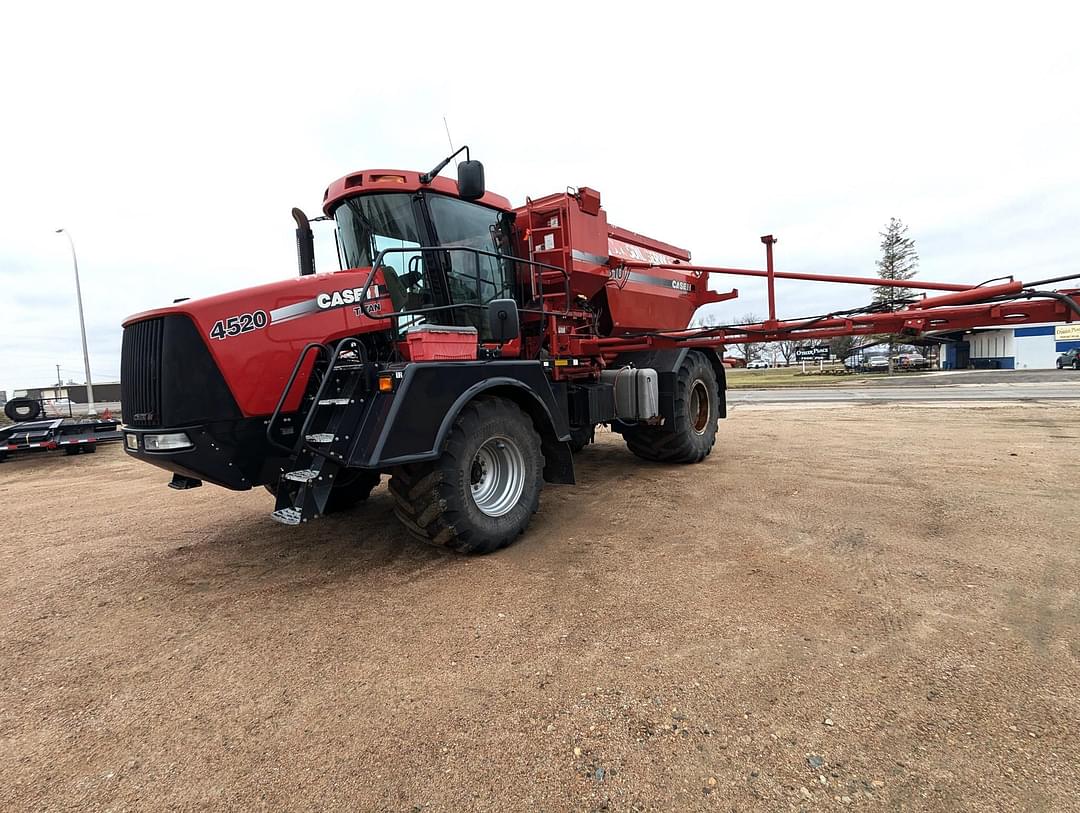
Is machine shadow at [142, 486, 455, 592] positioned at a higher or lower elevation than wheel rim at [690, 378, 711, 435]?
lower

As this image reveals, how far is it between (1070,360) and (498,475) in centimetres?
3934

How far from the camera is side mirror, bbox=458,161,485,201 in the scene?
4.02 m

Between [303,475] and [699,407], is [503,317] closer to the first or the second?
[303,475]

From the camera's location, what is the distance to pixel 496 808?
6.06 ft

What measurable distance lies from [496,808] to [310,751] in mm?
774

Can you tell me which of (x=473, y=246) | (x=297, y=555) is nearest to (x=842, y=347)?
(x=473, y=246)

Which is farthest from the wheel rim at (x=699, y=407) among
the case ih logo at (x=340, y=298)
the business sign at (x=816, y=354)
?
the business sign at (x=816, y=354)

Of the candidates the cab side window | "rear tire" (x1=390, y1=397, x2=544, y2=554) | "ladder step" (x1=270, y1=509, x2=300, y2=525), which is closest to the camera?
"ladder step" (x1=270, y1=509, x2=300, y2=525)

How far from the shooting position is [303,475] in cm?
363

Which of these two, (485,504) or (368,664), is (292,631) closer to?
(368,664)

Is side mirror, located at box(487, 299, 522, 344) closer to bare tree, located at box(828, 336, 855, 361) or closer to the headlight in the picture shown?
the headlight

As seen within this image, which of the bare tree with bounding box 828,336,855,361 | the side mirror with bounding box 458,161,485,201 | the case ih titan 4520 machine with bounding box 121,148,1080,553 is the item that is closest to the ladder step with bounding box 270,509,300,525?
the case ih titan 4520 machine with bounding box 121,148,1080,553

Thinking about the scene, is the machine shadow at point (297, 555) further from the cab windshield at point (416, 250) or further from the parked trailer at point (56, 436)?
the parked trailer at point (56, 436)

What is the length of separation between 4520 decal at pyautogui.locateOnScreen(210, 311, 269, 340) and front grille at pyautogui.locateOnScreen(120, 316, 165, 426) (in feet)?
1.10
